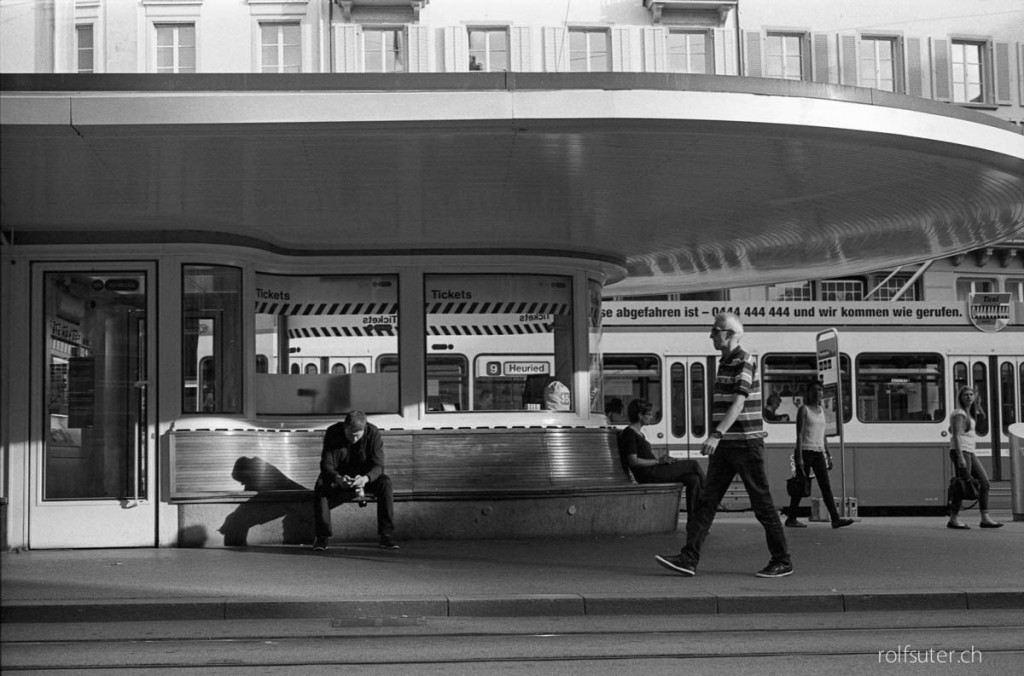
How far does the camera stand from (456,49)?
1182 centimetres

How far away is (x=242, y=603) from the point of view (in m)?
8.55

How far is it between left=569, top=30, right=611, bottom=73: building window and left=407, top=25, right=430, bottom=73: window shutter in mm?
1284

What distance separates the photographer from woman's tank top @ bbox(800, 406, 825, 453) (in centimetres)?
1554

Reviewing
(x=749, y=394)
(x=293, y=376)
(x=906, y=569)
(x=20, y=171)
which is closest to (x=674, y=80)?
(x=749, y=394)

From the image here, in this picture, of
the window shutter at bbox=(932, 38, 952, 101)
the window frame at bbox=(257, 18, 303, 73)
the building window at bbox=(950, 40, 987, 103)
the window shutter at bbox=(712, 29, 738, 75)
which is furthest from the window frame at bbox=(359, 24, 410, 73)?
the building window at bbox=(950, 40, 987, 103)

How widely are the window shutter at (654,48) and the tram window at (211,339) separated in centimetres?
474

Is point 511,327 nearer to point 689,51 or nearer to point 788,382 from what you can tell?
point 689,51

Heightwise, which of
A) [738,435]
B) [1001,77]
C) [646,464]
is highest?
[1001,77]

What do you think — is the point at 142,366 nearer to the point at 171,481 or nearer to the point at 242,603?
the point at 171,481

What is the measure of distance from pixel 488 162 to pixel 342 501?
3.91 meters

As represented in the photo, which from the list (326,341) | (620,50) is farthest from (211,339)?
(620,50)

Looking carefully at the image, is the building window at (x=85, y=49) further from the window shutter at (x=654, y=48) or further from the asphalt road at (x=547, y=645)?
the window shutter at (x=654, y=48)

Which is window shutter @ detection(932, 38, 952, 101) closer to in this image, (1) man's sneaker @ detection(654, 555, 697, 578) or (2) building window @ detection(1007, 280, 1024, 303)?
(2) building window @ detection(1007, 280, 1024, 303)

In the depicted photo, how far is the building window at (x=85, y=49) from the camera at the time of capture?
32.0 ft
